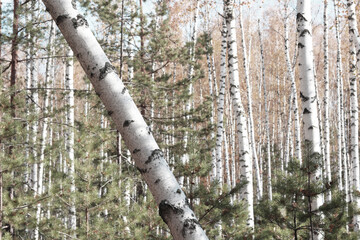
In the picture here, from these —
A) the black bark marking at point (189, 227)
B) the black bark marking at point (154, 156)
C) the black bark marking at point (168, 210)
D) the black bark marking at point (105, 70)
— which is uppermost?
the black bark marking at point (105, 70)

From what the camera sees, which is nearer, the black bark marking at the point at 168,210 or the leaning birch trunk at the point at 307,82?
the black bark marking at the point at 168,210

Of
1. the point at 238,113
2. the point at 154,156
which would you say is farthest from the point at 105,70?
the point at 238,113

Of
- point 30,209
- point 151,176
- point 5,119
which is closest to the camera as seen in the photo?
point 151,176

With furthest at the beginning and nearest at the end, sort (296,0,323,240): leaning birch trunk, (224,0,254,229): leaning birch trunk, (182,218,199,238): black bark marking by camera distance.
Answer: (224,0,254,229): leaning birch trunk < (296,0,323,240): leaning birch trunk < (182,218,199,238): black bark marking

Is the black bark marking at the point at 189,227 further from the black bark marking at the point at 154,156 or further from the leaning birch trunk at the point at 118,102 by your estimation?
the black bark marking at the point at 154,156

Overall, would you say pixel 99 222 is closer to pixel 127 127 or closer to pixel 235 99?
pixel 235 99

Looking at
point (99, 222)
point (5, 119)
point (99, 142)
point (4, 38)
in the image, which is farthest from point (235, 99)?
point (4, 38)

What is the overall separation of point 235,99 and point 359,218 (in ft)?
15.6

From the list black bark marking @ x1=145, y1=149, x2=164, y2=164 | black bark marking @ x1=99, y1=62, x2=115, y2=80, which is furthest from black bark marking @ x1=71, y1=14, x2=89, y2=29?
black bark marking @ x1=145, y1=149, x2=164, y2=164

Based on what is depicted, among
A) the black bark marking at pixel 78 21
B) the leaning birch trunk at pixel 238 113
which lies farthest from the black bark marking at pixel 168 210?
the leaning birch trunk at pixel 238 113

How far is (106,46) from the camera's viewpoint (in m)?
7.64

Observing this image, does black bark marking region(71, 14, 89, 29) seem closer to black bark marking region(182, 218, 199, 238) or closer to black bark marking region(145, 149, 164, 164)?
black bark marking region(145, 149, 164, 164)

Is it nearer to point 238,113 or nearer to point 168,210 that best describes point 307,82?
point 238,113

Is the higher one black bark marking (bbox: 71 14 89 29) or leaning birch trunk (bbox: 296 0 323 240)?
leaning birch trunk (bbox: 296 0 323 240)
